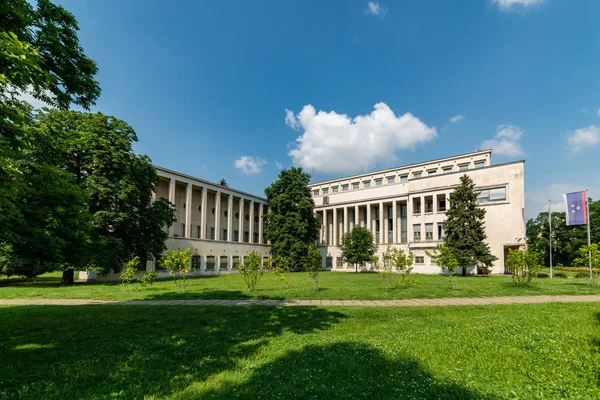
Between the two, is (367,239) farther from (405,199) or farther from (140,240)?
(140,240)

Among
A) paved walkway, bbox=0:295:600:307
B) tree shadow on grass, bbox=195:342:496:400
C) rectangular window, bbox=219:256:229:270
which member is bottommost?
rectangular window, bbox=219:256:229:270

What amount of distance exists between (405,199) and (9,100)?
4629cm

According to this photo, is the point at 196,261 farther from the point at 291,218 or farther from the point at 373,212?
the point at 373,212

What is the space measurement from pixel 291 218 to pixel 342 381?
40348 mm

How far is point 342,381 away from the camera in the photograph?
4.45 m

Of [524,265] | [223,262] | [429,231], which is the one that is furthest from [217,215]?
[524,265]

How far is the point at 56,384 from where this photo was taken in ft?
14.8

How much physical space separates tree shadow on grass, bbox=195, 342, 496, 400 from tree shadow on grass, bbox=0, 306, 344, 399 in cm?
88

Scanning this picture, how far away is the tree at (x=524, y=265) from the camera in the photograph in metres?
17.2

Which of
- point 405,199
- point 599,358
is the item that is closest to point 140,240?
point 599,358

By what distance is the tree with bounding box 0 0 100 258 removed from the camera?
440cm

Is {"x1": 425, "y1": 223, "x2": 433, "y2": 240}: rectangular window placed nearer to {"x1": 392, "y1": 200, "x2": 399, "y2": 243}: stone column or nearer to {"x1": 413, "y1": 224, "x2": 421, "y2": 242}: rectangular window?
{"x1": 413, "y1": 224, "x2": 421, "y2": 242}: rectangular window

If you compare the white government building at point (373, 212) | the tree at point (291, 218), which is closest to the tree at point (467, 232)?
the white government building at point (373, 212)

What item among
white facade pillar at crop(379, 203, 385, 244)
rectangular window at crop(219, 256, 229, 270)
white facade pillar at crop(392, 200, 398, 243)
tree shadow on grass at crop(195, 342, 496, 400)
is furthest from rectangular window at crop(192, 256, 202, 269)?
tree shadow on grass at crop(195, 342, 496, 400)
